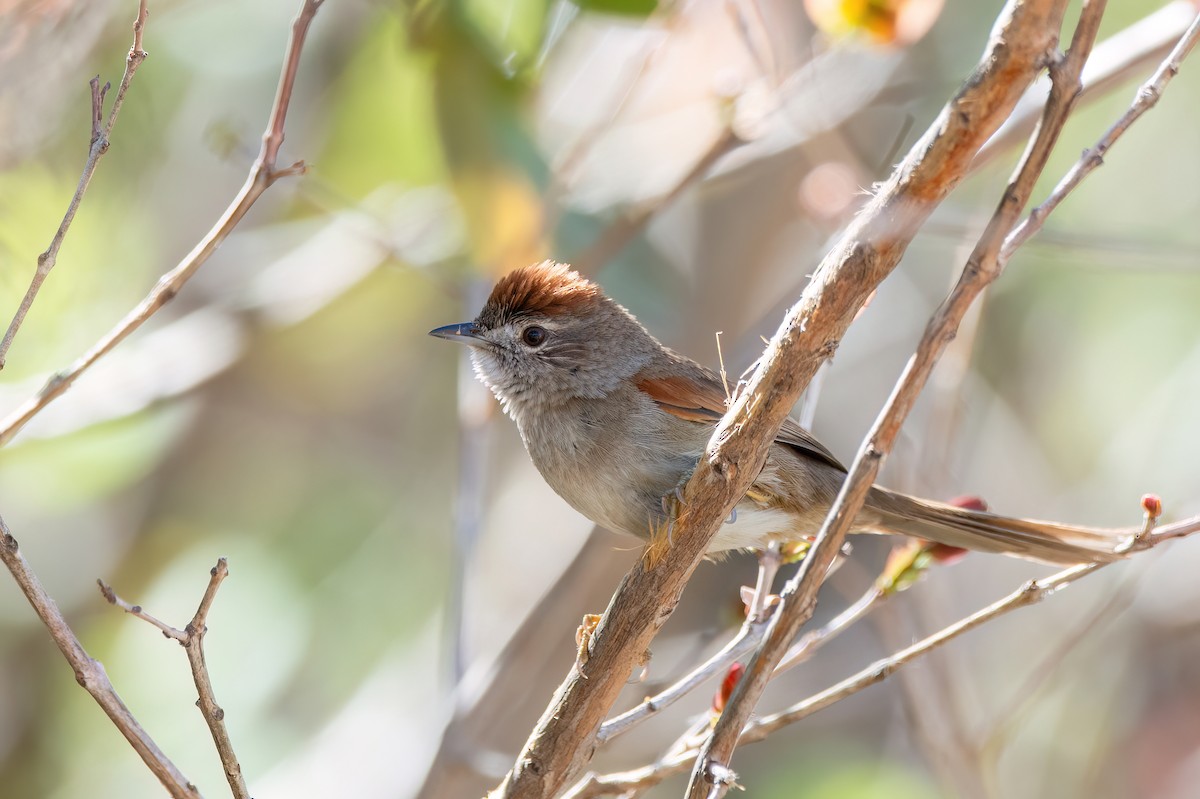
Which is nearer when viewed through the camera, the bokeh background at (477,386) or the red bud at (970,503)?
the red bud at (970,503)

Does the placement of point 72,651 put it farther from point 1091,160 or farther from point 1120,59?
point 1120,59

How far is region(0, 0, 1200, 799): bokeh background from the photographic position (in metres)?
5.04

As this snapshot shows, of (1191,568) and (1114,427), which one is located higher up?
(1114,427)

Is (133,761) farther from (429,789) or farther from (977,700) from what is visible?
(977,700)

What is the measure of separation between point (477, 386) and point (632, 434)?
6.03ft

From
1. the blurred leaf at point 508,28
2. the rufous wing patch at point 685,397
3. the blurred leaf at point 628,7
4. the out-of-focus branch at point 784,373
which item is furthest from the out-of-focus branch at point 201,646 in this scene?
the blurred leaf at point 508,28

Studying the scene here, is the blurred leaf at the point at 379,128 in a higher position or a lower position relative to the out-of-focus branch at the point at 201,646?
higher

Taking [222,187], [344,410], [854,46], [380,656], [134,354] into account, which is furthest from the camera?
[344,410]

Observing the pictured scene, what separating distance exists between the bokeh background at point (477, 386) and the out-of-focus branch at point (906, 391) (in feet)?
8.35

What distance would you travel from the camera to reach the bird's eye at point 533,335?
4199mm

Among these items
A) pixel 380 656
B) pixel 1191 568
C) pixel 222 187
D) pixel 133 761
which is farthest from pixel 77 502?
pixel 1191 568

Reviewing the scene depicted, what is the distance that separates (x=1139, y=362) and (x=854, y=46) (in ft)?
12.0

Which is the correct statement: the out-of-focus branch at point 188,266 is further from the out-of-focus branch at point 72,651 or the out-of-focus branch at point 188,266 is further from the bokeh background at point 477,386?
the bokeh background at point 477,386

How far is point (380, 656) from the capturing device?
270 inches
